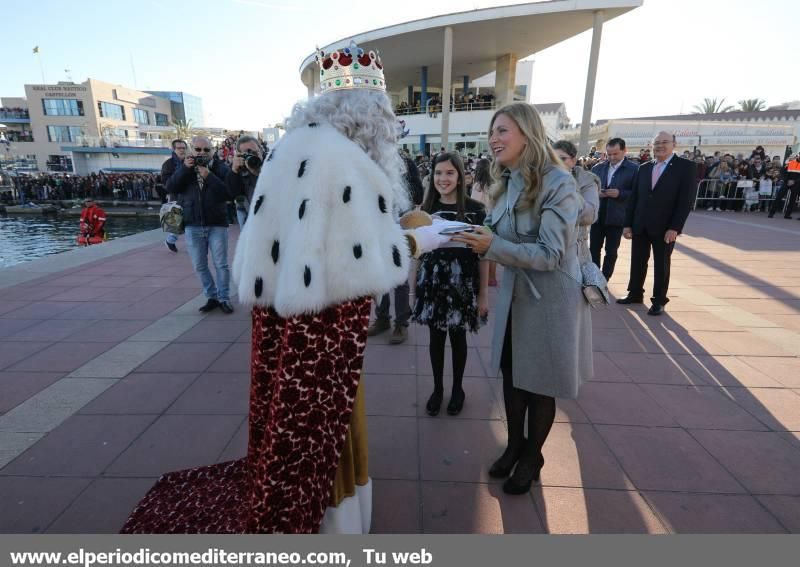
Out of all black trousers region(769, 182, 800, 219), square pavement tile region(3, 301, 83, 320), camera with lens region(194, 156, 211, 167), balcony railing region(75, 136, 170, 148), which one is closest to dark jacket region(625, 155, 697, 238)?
camera with lens region(194, 156, 211, 167)

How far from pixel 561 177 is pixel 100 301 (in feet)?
18.5

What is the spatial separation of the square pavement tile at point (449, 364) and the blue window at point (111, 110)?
58.4 metres

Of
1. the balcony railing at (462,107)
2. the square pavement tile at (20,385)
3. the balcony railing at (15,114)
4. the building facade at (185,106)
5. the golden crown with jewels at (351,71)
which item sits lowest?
the square pavement tile at (20,385)

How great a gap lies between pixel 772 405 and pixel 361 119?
3.41 metres

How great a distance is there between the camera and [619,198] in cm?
538

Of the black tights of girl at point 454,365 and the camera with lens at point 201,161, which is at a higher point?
the camera with lens at point 201,161

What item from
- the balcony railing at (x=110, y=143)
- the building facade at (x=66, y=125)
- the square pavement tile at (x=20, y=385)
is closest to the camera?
the square pavement tile at (x=20, y=385)

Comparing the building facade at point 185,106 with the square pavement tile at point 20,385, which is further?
the building facade at point 185,106

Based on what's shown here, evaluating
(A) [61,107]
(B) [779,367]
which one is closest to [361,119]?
(B) [779,367]

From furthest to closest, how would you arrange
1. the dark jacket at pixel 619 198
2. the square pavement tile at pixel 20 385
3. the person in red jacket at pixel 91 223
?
the person in red jacket at pixel 91 223 → the dark jacket at pixel 619 198 → the square pavement tile at pixel 20 385

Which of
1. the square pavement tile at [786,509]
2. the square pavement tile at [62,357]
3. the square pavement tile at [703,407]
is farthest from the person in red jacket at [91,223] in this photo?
the square pavement tile at [786,509]

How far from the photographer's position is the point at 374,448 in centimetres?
254

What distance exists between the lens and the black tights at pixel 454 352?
2.82 meters

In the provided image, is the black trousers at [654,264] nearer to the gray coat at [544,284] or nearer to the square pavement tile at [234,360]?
the gray coat at [544,284]
